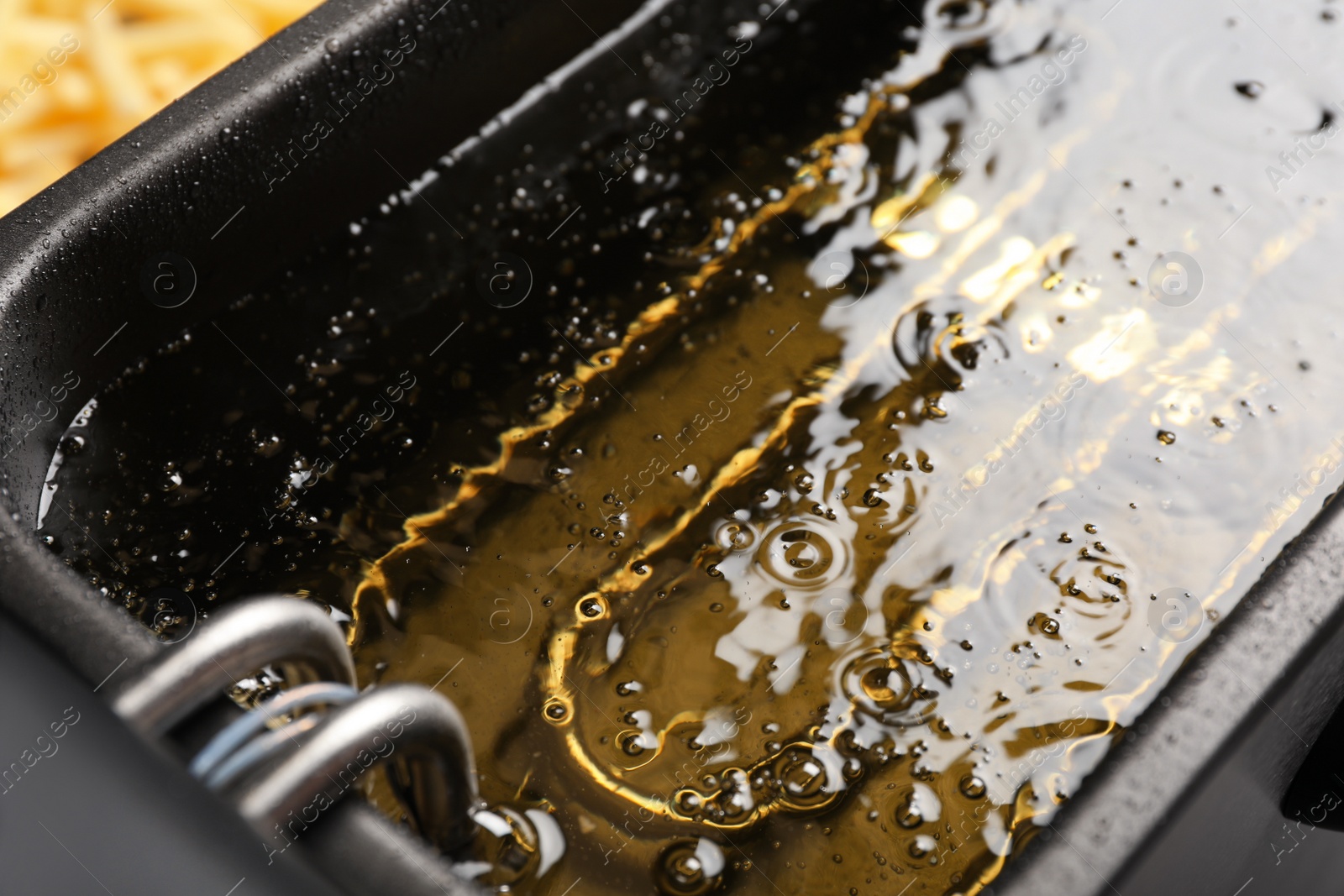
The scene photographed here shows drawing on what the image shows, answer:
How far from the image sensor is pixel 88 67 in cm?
97

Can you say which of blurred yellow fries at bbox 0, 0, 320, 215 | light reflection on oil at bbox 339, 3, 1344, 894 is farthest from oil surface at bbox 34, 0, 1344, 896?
blurred yellow fries at bbox 0, 0, 320, 215

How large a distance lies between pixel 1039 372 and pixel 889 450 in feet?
0.45

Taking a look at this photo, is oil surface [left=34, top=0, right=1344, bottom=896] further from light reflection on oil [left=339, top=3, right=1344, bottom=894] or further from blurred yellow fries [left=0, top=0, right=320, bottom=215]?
blurred yellow fries [left=0, top=0, right=320, bottom=215]

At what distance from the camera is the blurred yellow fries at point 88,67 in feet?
3.12

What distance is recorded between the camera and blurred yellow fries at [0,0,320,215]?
0.95 meters

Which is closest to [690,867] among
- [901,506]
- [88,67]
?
[901,506]

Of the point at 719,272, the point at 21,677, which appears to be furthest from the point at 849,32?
the point at 21,677

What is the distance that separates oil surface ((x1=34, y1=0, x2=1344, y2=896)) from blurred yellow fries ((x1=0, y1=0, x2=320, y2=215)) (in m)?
0.21

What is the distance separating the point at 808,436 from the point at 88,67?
0.66 m

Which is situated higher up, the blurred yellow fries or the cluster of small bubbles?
the blurred yellow fries

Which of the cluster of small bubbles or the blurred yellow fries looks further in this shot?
the blurred yellow fries

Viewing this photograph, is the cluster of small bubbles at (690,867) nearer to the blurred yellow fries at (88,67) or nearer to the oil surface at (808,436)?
the oil surface at (808,436)

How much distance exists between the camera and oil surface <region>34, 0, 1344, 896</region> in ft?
2.29

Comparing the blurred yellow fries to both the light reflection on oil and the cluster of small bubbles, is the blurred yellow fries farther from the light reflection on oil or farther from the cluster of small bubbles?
the cluster of small bubbles
